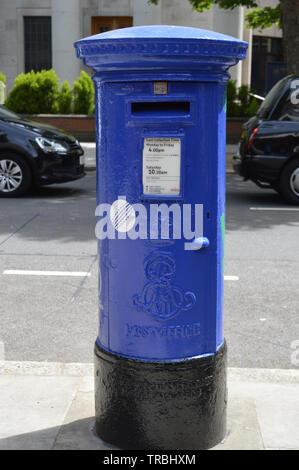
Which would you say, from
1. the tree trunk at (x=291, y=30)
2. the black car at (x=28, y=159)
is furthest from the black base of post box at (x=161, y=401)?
the tree trunk at (x=291, y=30)

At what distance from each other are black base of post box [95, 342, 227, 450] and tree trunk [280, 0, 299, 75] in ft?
43.8

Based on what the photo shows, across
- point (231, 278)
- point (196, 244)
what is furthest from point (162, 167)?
point (231, 278)

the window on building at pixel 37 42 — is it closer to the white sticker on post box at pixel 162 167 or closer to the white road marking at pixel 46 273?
the white road marking at pixel 46 273

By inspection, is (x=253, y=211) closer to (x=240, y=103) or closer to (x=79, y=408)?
(x=79, y=408)

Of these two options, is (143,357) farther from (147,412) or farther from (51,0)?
(51,0)

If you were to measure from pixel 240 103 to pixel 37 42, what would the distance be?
425 inches

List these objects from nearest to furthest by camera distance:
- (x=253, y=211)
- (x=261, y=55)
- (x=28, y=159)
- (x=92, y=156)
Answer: (x=253, y=211) → (x=28, y=159) → (x=92, y=156) → (x=261, y=55)

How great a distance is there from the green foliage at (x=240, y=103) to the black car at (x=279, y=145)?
925cm

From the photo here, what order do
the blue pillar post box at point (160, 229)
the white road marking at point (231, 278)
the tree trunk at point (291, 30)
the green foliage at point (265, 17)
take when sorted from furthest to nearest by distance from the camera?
the green foliage at point (265, 17)
the tree trunk at point (291, 30)
the white road marking at point (231, 278)
the blue pillar post box at point (160, 229)

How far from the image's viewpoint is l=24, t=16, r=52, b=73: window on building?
90.9 feet

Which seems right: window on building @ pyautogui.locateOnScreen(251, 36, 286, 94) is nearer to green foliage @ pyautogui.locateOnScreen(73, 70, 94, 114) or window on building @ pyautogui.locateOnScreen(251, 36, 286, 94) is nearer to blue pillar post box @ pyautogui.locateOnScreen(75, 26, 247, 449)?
green foliage @ pyautogui.locateOnScreen(73, 70, 94, 114)

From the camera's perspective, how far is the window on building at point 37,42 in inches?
1091

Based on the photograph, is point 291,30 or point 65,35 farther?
point 65,35

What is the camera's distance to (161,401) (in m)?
3.20
